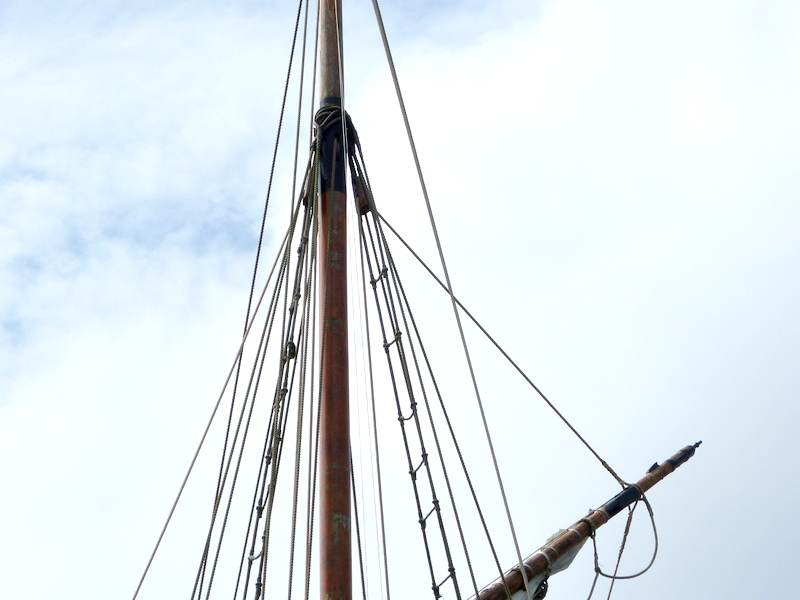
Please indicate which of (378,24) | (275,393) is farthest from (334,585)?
(378,24)

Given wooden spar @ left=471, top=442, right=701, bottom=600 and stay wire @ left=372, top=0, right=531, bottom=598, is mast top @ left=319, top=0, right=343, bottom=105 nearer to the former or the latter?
stay wire @ left=372, top=0, right=531, bottom=598

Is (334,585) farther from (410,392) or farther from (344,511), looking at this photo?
(410,392)

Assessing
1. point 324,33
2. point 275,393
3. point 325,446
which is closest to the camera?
point 325,446

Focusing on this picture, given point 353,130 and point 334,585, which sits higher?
point 353,130

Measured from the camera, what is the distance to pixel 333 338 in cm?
880

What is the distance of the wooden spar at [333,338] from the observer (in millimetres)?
7590

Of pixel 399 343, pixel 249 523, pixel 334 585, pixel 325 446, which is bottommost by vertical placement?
pixel 334 585

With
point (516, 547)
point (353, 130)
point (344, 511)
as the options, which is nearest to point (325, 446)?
point (344, 511)

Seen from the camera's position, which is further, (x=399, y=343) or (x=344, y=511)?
(x=399, y=343)

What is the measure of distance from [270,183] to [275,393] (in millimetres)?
3409

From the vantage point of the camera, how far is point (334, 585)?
741 centimetres

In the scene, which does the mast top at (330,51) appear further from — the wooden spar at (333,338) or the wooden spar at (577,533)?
the wooden spar at (577,533)

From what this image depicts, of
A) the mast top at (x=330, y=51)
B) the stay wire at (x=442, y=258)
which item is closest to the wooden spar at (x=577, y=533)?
the stay wire at (x=442, y=258)

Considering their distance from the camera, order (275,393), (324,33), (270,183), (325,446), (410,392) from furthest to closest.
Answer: (270,183) → (324,33) → (410,392) → (275,393) → (325,446)
